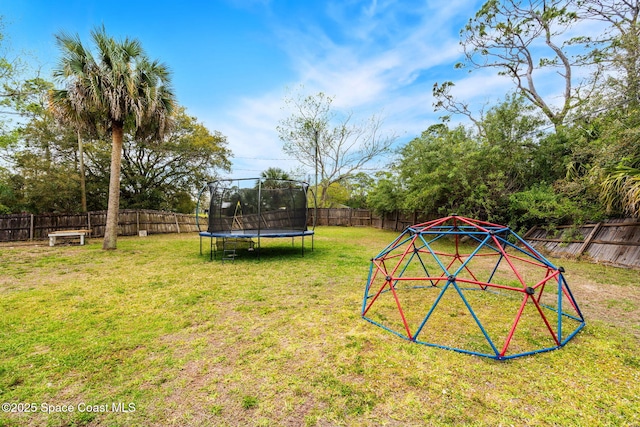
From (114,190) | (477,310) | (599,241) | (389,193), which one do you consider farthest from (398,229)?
(114,190)

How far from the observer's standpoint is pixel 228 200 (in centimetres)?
829

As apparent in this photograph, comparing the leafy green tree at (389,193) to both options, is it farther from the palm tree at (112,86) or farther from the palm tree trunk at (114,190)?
the palm tree trunk at (114,190)

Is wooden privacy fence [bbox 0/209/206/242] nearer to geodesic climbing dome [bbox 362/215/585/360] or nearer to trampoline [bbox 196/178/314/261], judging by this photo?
trampoline [bbox 196/178/314/261]

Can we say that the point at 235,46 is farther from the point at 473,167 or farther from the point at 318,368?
the point at 318,368

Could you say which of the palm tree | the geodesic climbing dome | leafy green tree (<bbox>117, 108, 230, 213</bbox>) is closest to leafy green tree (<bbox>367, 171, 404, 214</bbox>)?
the geodesic climbing dome

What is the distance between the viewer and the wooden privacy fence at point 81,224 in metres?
10.2

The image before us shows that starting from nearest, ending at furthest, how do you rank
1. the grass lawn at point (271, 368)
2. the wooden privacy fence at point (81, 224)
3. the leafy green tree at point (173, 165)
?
the grass lawn at point (271, 368) < the wooden privacy fence at point (81, 224) < the leafy green tree at point (173, 165)

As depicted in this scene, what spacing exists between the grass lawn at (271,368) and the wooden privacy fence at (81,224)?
8.70 m

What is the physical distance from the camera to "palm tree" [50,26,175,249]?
7527mm

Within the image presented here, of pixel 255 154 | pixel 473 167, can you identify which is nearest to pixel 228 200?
pixel 473 167

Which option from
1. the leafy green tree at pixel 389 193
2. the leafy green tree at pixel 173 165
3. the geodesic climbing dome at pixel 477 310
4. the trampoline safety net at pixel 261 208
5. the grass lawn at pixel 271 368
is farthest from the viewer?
the leafy green tree at pixel 173 165

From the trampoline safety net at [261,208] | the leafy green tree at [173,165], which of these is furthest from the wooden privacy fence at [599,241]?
the leafy green tree at [173,165]

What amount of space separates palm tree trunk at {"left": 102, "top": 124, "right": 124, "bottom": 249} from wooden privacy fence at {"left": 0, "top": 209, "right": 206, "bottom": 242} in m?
4.67

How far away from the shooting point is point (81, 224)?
37.9 feet
